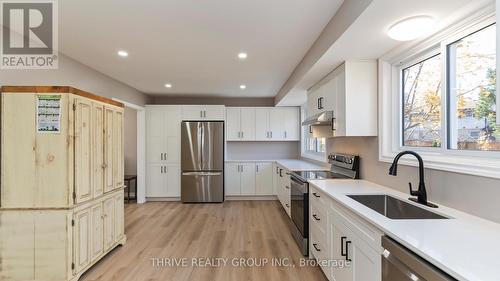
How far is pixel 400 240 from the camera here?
3.74 feet

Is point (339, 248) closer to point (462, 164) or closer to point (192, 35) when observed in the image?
point (462, 164)

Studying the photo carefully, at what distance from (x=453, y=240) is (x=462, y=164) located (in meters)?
0.65

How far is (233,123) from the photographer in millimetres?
5594

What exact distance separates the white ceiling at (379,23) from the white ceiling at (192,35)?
0.27 meters

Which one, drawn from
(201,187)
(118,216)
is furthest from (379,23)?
(201,187)

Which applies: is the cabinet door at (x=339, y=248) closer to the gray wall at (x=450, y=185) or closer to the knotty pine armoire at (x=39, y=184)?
the gray wall at (x=450, y=185)

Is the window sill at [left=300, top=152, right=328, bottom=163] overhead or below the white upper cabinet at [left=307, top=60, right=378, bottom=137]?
below

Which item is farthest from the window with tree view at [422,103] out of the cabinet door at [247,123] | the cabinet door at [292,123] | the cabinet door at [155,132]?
the cabinet door at [155,132]

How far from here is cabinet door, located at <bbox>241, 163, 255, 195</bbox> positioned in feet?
17.8

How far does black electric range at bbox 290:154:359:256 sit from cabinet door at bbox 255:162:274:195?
2086 millimetres

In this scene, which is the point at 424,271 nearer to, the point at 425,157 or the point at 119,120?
the point at 425,157

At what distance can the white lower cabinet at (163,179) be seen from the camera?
17.4 ft

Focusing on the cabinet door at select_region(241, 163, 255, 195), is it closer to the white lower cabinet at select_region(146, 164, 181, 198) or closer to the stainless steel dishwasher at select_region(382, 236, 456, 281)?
the white lower cabinet at select_region(146, 164, 181, 198)

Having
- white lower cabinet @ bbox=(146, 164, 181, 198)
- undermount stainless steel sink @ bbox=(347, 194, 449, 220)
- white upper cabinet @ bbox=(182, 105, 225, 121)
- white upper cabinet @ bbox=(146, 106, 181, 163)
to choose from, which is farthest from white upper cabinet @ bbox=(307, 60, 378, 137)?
white lower cabinet @ bbox=(146, 164, 181, 198)
